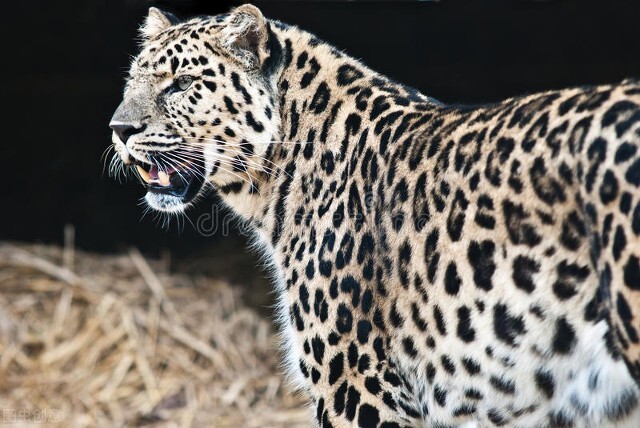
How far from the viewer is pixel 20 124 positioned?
10648mm

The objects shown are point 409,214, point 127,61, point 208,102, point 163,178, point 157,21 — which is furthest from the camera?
point 127,61

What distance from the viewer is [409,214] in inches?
194

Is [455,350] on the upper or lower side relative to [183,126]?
lower

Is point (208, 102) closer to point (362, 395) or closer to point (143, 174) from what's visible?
point (143, 174)

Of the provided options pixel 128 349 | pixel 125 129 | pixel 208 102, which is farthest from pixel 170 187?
pixel 128 349

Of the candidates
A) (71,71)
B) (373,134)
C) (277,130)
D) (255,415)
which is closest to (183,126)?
(277,130)

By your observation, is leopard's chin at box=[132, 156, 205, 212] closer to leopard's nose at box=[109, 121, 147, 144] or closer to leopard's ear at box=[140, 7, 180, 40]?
leopard's nose at box=[109, 121, 147, 144]

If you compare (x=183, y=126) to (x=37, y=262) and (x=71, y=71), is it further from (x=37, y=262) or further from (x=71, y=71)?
(x=71, y=71)

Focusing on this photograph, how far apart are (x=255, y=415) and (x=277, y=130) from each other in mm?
3969

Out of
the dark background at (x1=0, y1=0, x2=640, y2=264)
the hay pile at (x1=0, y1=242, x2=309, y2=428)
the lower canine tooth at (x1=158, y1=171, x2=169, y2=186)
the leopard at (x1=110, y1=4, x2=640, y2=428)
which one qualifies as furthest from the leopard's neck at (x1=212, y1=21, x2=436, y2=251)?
the dark background at (x1=0, y1=0, x2=640, y2=264)

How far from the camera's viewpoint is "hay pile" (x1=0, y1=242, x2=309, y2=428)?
8.80 m

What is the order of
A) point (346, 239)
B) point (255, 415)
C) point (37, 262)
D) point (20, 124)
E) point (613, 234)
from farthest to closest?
point (20, 124) < point (37, 262) < point (255, 415) < point (346, 239) < point (613, 234)

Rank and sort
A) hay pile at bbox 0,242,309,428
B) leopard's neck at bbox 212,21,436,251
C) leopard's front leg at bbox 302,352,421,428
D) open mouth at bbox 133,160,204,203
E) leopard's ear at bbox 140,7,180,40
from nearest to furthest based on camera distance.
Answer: leopard's front leg at bbox 302,352,421,428, leopard's neck at bbox 212,21,436,251, open mouth at bbox 133,160,204,203, leopard's ear at bbox 140,7,180,40, hay pile at bbox 0,242,309,428

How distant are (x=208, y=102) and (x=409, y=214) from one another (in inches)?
52.7
